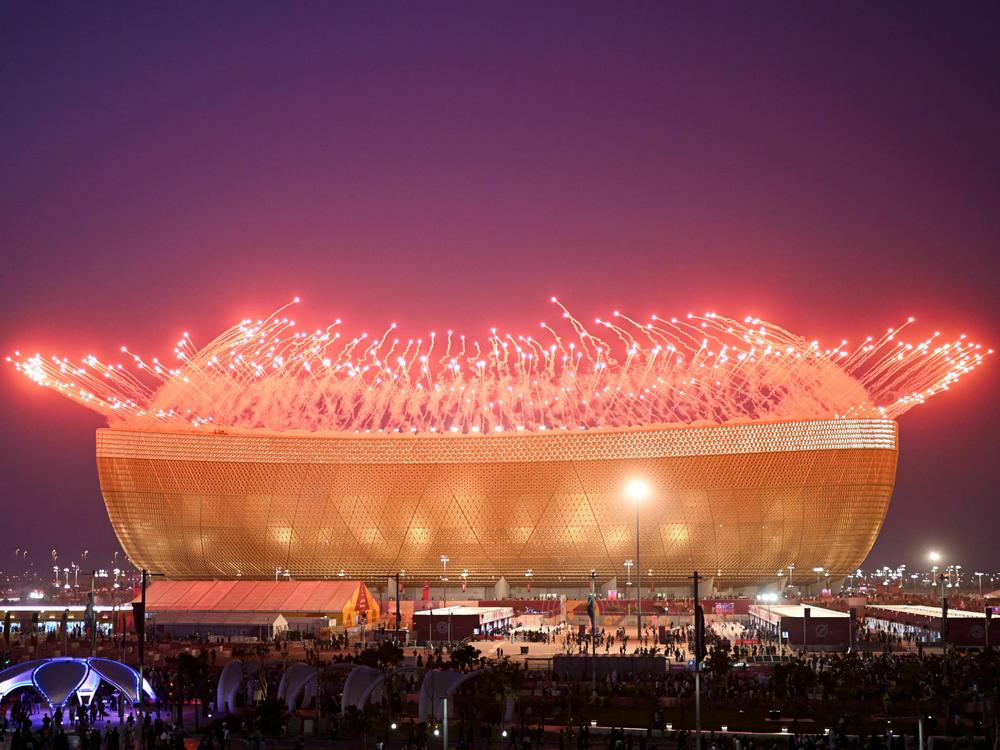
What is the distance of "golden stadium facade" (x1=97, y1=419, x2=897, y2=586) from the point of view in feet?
262

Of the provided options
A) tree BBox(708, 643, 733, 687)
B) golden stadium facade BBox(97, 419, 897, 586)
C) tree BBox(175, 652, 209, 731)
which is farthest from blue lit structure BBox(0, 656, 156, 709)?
golden stadium facade BBox(97, 419, 897, 586)

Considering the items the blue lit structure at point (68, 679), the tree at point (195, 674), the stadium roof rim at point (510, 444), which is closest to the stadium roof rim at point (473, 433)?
the stadium roof rim at point (510, 444)

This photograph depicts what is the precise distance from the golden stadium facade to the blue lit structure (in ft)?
158

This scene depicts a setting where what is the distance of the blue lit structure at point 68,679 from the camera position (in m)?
35.1

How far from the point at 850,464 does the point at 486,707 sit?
5074 centimetres

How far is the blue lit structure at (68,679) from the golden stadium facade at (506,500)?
1891 inches

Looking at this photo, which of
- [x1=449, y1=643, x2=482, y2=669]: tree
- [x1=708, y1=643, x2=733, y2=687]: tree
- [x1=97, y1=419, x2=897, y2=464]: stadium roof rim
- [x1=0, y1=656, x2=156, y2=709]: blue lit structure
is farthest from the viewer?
[x1=97, y1=419, x2=897, y2=464]: stadium roof rim

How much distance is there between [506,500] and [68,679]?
163 feet

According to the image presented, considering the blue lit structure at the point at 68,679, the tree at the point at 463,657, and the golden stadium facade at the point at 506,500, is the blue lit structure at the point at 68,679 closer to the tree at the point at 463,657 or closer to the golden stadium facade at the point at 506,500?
the tree at the point at 463,657

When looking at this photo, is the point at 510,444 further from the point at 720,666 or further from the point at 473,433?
the point at 720,666

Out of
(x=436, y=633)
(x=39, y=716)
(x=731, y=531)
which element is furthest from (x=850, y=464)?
(x=39, y=716)

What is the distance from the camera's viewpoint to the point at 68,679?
35.4 meters

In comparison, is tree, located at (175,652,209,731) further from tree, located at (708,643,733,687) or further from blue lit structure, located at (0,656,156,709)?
tree, located at (708,643,733,687)

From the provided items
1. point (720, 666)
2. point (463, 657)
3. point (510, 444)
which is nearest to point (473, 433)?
point (510, 444)
